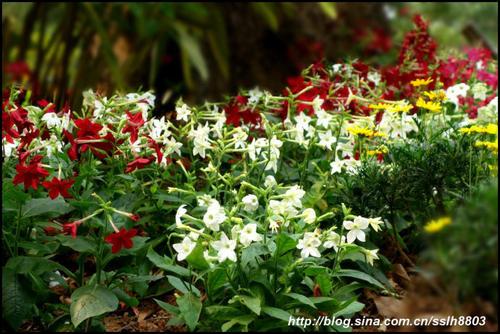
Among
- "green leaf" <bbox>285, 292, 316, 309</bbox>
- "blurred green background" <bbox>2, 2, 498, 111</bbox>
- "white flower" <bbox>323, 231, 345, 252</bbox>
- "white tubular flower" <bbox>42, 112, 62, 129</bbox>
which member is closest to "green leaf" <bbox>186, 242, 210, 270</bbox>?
"green leaf" <bbox>285, 292, 316, 309</bbox>

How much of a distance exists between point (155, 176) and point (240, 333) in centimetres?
71

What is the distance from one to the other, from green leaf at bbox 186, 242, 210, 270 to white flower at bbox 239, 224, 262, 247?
108mm

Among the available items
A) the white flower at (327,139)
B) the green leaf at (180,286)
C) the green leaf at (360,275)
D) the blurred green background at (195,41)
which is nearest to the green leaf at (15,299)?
the green leaf at (180,286)

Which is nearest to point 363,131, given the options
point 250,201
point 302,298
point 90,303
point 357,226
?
point 357,226

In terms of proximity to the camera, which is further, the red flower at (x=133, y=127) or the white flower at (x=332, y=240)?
the red flower at (x=133, y=127)

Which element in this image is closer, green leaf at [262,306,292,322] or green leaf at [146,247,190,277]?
green leaf at [262,306,292,322]

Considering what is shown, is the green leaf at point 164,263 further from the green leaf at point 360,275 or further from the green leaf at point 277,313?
the green leaf at point 360,275

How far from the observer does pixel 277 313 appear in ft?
6.12

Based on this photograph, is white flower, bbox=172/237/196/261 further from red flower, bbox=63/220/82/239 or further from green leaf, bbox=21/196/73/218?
green leaf, bbox=21/196/73/218

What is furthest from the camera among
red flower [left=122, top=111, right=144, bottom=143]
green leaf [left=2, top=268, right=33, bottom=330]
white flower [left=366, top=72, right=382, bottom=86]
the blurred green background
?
the blurred green background

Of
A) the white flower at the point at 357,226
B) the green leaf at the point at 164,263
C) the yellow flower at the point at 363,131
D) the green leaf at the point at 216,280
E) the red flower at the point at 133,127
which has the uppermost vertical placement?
the red flower at the point at 133,127

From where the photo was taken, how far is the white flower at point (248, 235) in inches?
72.6

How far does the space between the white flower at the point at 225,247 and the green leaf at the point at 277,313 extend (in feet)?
0.54

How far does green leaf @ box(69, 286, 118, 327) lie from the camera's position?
191cm
